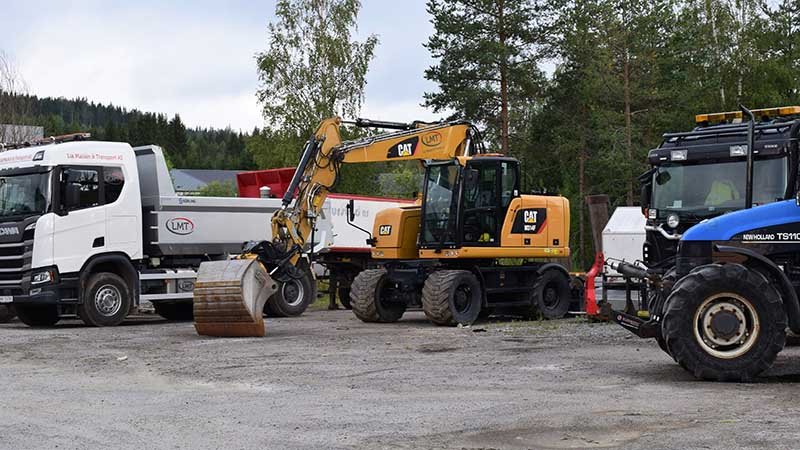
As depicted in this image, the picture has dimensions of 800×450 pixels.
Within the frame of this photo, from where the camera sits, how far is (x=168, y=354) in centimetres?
1411

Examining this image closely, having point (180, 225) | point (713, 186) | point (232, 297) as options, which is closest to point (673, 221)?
point (713, 186)

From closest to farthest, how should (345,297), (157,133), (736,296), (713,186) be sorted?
(736,296), (713,186), (345,297), (157,133)

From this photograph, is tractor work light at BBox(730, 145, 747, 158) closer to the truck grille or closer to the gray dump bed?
the gray dump bed

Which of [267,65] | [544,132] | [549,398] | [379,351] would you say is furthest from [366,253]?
[267,65]

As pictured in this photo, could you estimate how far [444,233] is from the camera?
722 inches

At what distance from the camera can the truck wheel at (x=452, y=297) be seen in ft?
57.5

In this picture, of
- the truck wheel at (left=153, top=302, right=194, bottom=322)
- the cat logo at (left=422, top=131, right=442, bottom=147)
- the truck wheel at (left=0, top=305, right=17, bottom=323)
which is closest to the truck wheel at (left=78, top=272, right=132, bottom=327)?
the truck wheel at (left=153, top=302, right=194, bottom=322)

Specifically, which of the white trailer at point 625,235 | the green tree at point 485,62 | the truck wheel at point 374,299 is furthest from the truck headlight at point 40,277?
the green tree at point 485,62

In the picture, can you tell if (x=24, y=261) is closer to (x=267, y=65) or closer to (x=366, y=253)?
(x=366, y=253)

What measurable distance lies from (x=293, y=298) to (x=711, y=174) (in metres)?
9.92

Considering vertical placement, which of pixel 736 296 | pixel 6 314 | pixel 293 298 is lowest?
pixel 6 314

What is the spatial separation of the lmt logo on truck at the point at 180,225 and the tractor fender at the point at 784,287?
493 inches

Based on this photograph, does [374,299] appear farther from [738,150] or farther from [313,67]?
[313,67]

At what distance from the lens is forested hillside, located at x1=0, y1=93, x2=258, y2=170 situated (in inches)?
4296
